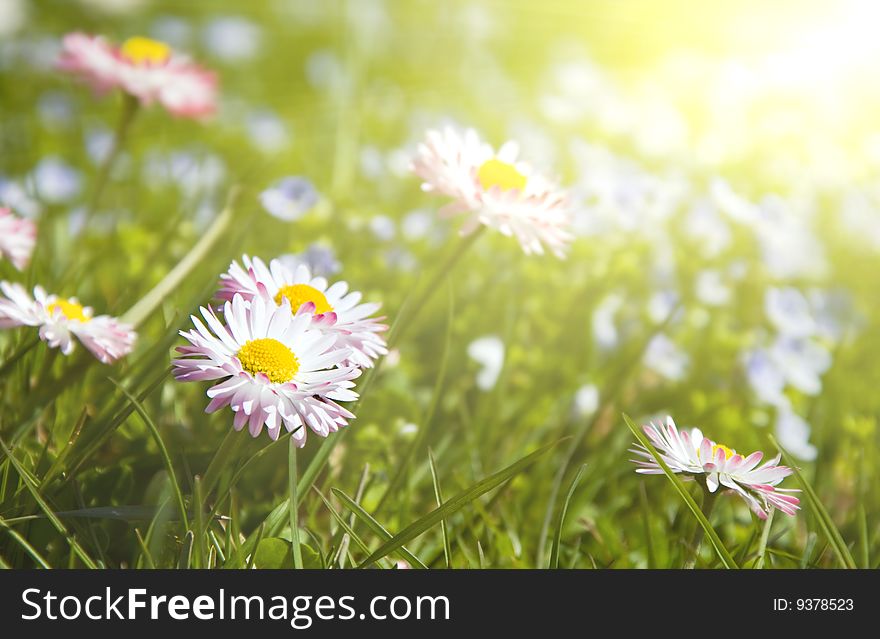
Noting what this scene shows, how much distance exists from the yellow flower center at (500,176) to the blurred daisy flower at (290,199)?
1.84 feet

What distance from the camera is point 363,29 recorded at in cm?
249

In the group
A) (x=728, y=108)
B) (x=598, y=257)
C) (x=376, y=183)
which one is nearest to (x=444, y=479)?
Result: (x=598, y=257)

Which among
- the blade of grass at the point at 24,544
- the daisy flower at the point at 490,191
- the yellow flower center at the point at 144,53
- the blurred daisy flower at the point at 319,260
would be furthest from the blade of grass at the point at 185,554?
the yellow flower center at the point at 144,53

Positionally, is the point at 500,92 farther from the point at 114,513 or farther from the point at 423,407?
the point at 114,513

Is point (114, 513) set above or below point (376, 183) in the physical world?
below

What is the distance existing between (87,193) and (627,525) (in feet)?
4.53

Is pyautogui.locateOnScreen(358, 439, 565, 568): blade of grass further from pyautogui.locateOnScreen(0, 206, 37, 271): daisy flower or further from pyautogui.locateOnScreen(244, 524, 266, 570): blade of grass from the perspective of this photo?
pyautogui.locateOnScreen(0, 206, 37, 271): daisy flower

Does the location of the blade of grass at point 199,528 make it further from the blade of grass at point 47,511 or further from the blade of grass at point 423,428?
the blade of grass at point 423,428

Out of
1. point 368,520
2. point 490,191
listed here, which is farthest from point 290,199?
point 368,520

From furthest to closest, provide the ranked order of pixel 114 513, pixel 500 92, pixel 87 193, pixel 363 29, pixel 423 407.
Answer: pixel 500 92, pixel 363 29, pixel 87 193, pixel 423 407, pixel 114 513

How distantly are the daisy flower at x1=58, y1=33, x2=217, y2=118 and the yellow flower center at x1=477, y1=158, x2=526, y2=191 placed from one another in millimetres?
616

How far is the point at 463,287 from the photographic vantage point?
161cm

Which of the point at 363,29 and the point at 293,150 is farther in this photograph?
the point at 363,29

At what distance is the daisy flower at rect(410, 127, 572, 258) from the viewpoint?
85 cm
